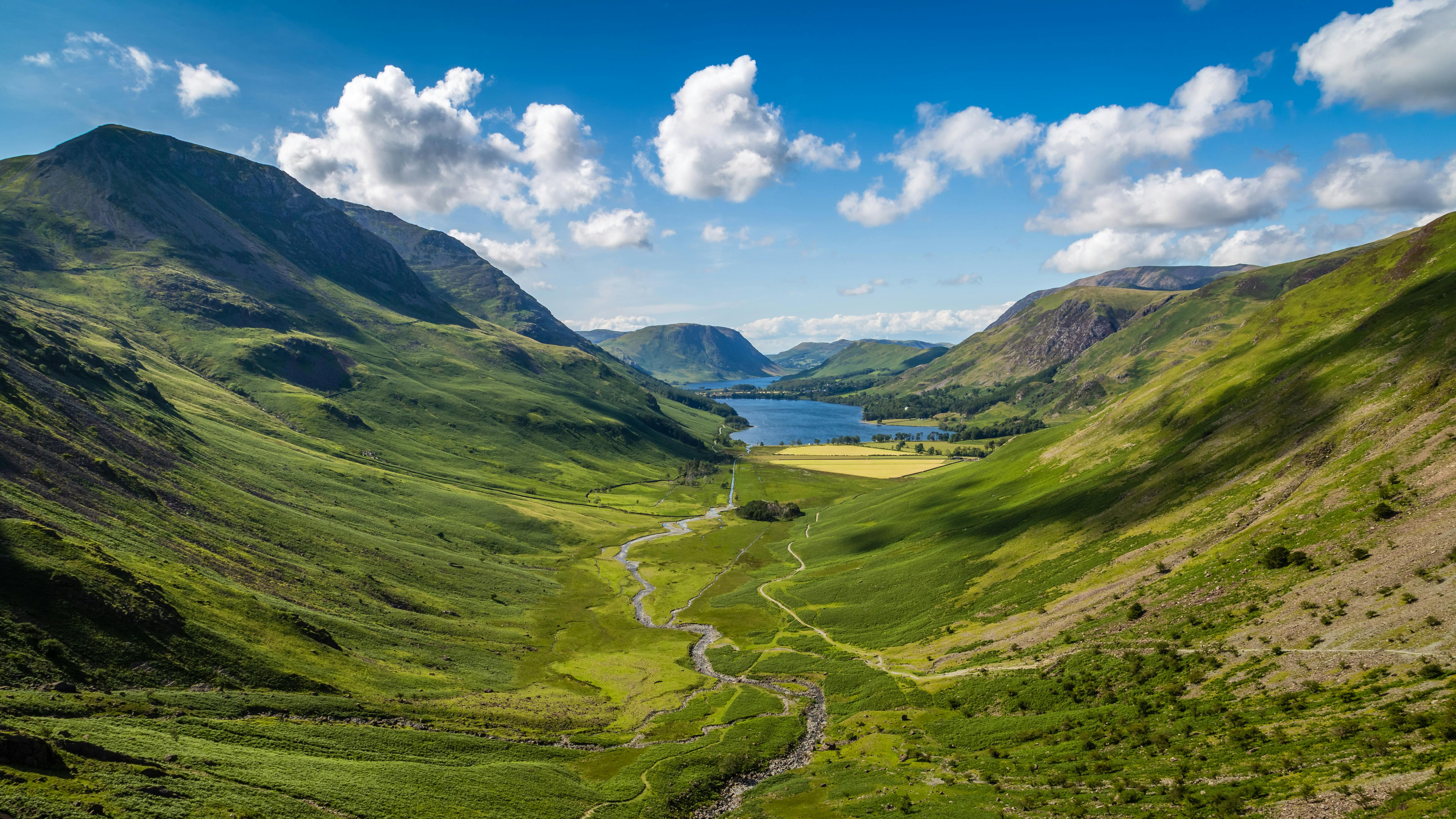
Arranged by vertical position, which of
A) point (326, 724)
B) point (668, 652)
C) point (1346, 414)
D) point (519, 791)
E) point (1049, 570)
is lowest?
point (668, 652)

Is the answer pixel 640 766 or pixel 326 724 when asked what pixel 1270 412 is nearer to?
pixel 640 766

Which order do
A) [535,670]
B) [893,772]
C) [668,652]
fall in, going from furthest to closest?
[668,652]
[535,670]
[893,772]

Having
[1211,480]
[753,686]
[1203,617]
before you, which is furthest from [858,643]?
[1211,480]

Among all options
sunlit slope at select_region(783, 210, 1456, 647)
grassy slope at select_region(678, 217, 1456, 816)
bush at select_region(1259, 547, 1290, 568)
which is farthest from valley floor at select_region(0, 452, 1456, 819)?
sunlit slope at select_region(783, 210, 1456, 647)

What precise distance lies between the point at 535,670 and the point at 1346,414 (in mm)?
124411

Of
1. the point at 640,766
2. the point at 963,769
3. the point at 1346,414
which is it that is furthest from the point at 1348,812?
the point at 1346,414

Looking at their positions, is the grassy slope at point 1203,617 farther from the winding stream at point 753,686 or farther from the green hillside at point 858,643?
the winding stream at point 753,686

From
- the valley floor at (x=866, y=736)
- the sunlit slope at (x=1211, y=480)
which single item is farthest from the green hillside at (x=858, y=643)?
the sunlit slope at (x=1211, y=480)

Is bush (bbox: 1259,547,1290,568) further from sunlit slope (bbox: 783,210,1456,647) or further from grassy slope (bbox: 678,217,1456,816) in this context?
sunlit slope (bbox: 783,210,1456,647)

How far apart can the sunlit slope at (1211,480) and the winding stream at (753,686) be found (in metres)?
17.2

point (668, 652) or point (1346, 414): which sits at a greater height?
point (1346, 414)

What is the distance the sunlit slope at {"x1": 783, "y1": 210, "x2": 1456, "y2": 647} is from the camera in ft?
212

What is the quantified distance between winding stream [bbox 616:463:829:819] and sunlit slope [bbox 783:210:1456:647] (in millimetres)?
17188

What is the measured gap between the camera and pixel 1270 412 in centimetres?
9519
